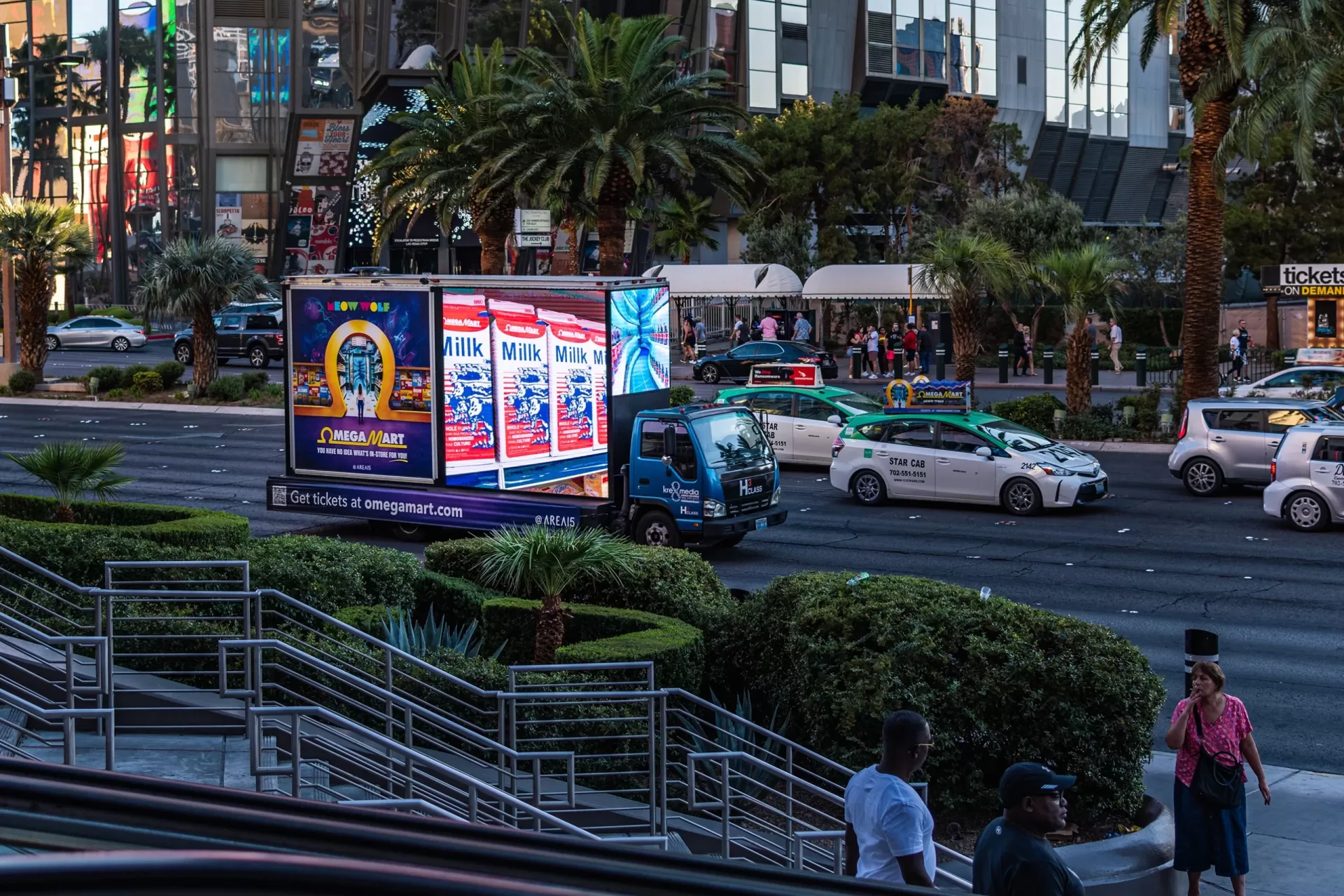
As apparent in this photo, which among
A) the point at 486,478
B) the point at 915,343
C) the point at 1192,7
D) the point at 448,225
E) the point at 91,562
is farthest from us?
the point at 915,343

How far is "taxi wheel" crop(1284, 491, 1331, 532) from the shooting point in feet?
71.7

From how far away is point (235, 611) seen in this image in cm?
1246

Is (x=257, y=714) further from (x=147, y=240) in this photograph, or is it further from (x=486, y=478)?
(x=147, y=240)

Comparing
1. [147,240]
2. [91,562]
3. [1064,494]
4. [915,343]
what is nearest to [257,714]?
[91,562]

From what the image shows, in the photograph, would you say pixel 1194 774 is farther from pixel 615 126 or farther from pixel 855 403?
pixel 615 126

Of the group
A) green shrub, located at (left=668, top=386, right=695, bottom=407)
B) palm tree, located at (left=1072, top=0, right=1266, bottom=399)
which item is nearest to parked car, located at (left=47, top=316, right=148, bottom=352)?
green shrub, located at (left=668, top=386, right=695, bottom=407)

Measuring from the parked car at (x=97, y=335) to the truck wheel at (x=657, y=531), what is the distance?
145ft

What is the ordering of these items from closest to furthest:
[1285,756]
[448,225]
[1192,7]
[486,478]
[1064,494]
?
[1285,756], [486,478], [1064,494], [1192,7], [448,225]

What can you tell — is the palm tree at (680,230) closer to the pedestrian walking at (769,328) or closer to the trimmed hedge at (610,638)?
the pedestrian walking at (769,328)

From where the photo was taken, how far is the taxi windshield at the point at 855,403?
93.7 feet

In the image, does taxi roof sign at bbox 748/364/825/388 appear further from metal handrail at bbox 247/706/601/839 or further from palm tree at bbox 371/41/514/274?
metal handrail at bbox 247/706/601/839

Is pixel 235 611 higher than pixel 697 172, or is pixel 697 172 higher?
pixel 697 172

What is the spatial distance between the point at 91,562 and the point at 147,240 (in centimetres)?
6868

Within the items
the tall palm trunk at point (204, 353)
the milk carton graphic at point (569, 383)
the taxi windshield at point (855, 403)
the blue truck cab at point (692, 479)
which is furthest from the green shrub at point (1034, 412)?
the tall palm trunk at point (204, 353)
